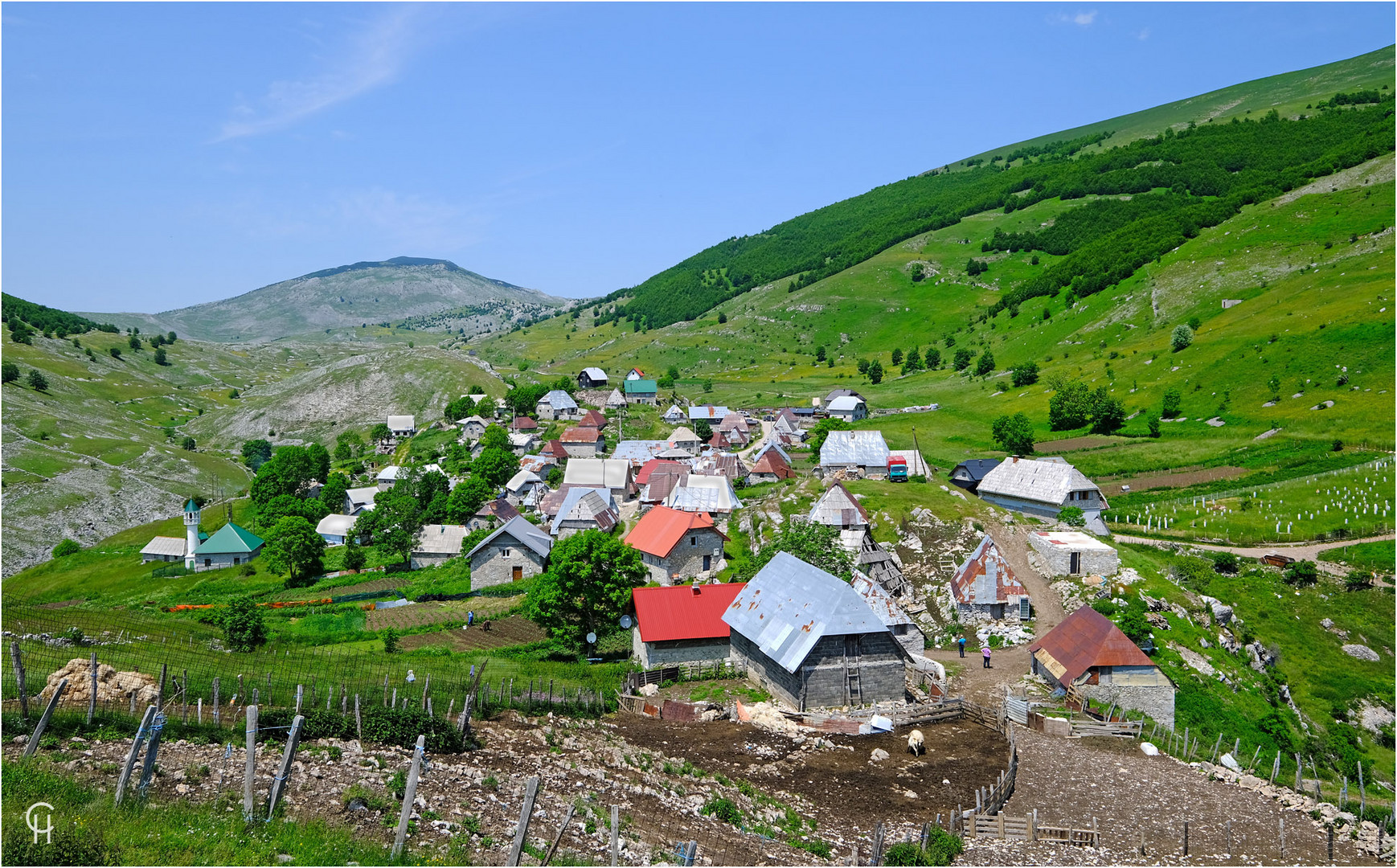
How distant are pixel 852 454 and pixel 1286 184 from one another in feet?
506

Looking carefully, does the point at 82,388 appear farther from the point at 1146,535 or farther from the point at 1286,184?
the point at 1286,184

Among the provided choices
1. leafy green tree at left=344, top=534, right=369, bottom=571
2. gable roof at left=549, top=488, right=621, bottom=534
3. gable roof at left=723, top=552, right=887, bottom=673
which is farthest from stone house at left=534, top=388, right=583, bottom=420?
gable roof at left=723, top=552, right=887, bottom=673

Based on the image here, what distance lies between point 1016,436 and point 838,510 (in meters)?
44.3

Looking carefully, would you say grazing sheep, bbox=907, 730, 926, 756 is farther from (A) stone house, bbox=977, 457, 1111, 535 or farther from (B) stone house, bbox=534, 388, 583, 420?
(B) stone house, bbox=534, 388, 583, 420

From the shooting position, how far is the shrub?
75.1 ft

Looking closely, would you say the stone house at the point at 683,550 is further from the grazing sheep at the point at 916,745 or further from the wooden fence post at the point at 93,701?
the wooden fence post at the point at 93,701

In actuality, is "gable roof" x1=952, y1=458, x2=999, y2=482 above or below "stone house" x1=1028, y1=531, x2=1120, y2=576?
above

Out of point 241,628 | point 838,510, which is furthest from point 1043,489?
point 241,628

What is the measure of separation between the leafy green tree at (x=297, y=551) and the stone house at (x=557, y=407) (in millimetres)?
68119

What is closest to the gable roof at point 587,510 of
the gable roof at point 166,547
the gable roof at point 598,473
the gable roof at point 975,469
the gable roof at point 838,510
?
the gable roof at point 598,473

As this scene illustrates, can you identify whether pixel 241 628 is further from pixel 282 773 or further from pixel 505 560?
pixel 282 773

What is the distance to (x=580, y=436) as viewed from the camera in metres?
115

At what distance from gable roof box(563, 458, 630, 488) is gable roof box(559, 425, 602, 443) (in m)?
22.5

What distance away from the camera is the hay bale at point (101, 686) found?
21.0 m
